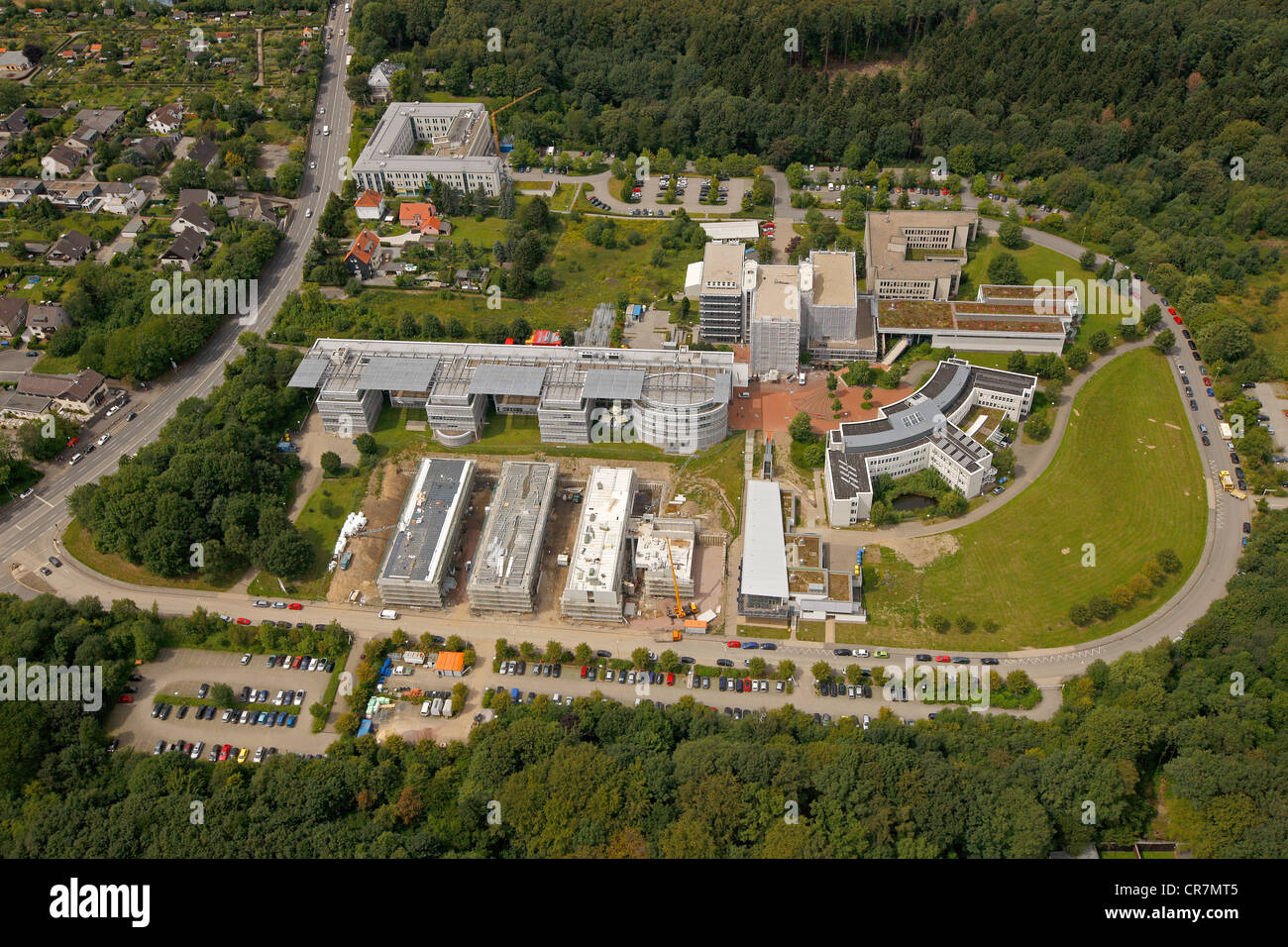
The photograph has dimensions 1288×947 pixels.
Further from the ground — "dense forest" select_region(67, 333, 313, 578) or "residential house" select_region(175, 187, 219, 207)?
"residential house" select_region(175, 187, 219, 207)

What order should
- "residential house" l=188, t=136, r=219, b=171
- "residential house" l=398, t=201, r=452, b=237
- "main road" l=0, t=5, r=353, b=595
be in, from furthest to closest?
"residential house" l=188, t=136, r=219, b=171 < "residential house" l=398, t=201, r=452, b=237 < "main road" l=0, t=5, r=353, b=595

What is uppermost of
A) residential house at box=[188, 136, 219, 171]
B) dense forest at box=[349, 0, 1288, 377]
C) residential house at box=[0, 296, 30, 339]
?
dense forest at box=[349, 0, 1288, 377]

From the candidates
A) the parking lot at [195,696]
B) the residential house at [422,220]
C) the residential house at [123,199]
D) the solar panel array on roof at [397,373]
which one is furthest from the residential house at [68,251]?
the parking lot at [195,696]

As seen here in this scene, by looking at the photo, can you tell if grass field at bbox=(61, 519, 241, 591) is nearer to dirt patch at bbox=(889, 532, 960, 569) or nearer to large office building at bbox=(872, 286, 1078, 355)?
dirt patch at bbox=(889, 532, 960, 569)

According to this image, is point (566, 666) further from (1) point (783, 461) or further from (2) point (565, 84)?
(2) point (565, 84)

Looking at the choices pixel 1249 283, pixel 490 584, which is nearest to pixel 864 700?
pixel 490 584

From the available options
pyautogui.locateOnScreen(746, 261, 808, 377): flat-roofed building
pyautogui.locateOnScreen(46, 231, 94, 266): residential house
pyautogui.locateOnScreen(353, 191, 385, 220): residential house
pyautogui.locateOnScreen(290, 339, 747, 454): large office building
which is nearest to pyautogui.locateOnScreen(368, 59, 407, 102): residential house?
pyautogui.locateOnScreen(353, 191, 385, 220): residential house

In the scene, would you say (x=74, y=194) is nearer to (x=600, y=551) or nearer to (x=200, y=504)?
(x=200, y=504)
